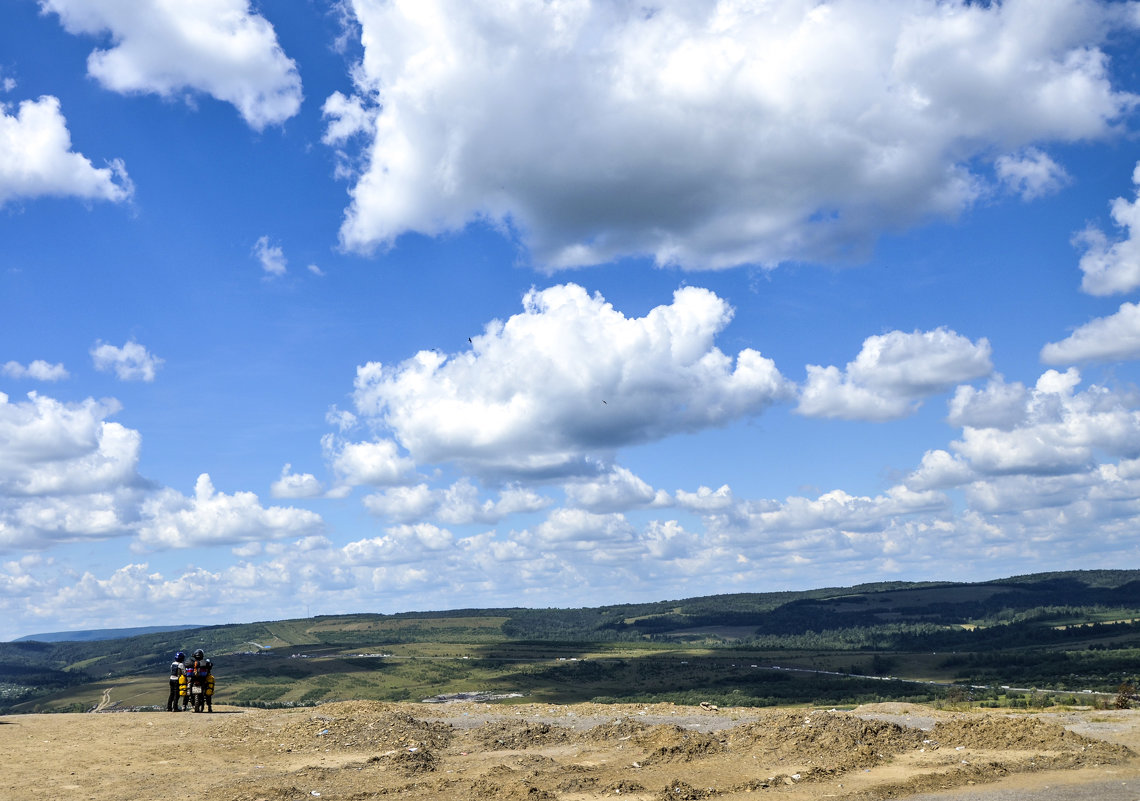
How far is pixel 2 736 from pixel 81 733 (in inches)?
93.8

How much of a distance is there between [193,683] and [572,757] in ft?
59.5

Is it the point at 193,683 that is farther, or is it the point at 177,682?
the point at 177,682

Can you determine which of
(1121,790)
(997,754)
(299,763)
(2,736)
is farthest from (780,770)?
(2,736)

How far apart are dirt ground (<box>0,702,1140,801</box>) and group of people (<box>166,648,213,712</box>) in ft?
8.41

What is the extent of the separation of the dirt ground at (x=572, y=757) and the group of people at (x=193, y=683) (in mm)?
2564

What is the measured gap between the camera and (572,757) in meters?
26.5

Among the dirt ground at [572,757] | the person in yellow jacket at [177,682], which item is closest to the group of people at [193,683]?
the person in yellow jacket at [177,682]

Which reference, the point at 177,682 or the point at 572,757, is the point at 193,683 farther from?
the point at 572,757

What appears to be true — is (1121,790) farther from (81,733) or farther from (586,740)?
(81,733)

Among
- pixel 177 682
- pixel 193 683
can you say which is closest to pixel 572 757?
pixel 193 683

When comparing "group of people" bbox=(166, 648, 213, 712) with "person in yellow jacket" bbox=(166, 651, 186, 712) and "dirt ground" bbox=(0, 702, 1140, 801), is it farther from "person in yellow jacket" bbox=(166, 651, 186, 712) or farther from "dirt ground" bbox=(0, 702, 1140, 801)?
"dirt ground" bbox=(0, 702, 1140, 801)

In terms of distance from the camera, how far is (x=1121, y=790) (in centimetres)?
2077

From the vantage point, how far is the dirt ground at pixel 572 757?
22.1m

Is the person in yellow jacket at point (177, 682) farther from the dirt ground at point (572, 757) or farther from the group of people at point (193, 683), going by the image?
the dirt ground at point (572, 757)
